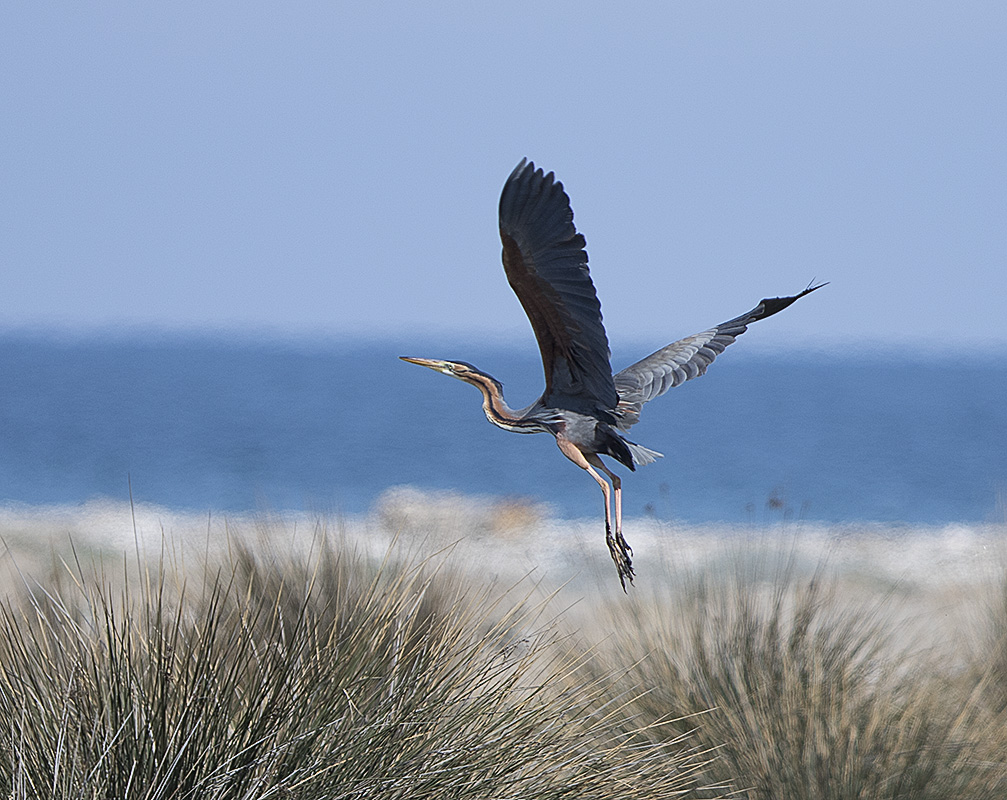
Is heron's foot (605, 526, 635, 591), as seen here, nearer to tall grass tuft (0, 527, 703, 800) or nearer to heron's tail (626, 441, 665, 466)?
heron's tail (626, 441, 665, 466)

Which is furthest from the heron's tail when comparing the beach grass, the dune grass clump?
the dune grass clump

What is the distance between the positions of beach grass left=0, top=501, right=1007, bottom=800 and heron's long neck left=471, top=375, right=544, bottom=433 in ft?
2.07

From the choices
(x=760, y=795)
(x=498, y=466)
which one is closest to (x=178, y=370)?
(x=498, y=466)

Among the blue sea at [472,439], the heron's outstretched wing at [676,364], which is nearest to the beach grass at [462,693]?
the heron's outstretched wing at [676,364]

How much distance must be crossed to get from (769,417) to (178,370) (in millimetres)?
14762

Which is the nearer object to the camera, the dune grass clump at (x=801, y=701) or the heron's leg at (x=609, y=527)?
the heron's leg at (x=609, y=527)

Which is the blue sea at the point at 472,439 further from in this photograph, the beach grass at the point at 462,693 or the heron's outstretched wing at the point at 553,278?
the heron's outstretched wing at the point at 553,278

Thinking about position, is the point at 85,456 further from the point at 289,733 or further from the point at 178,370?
the point at 289,733

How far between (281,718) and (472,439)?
55.7 feet

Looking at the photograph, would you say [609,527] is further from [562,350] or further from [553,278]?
[553,278]

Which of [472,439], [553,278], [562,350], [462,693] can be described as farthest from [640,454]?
[472,439]

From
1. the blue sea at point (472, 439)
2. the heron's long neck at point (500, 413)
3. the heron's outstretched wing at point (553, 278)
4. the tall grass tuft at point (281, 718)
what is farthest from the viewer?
the blue sea at point (472, 439)

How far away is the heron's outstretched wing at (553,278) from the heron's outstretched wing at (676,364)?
20cm

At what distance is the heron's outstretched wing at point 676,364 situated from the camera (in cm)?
223
